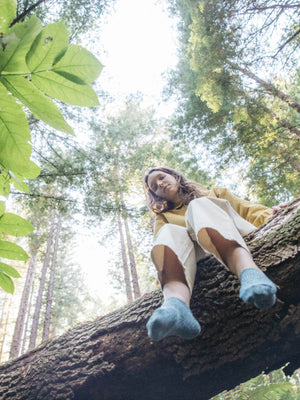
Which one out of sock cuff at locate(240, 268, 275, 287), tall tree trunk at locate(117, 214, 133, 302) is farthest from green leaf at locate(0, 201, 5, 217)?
tall tree trunk at locate(117, 214, 133, 302)

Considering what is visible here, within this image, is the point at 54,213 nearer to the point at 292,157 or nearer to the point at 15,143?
the point at 292,157

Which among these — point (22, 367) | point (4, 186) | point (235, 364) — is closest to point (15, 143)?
point (4, 186)

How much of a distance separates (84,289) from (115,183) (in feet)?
55.2

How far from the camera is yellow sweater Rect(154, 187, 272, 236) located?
5.82 ft

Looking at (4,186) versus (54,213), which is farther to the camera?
(54,213)

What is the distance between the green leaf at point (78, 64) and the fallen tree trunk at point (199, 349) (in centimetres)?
108

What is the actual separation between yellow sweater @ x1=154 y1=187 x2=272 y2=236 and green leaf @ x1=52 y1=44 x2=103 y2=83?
1.61 meters

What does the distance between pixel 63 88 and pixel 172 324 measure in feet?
2.85

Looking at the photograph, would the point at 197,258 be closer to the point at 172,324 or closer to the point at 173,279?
the point at 173,279

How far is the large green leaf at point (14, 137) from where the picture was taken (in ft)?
1.51

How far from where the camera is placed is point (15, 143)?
1.56 feet

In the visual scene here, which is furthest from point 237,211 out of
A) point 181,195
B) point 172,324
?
point 172,324

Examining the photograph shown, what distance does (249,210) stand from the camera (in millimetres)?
1880

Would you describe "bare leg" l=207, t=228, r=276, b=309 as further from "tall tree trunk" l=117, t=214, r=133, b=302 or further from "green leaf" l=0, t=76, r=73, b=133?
"tall tree trunk" l=117, t=214, r=133, b=302
